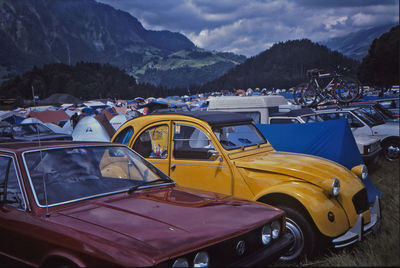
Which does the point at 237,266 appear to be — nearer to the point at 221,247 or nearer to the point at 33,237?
the point at 221,247

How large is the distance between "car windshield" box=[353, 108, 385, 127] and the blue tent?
12.5 ft

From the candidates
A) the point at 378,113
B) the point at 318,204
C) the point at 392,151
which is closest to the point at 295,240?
the point at 318,204

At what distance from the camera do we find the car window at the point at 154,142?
17.6ft

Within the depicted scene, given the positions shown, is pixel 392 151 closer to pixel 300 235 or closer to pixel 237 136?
pixel 237 136

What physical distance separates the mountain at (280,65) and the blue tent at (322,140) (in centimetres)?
12542

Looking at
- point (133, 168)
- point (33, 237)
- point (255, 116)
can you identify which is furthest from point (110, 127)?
point (33, 237)

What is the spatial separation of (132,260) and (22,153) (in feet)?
5.66

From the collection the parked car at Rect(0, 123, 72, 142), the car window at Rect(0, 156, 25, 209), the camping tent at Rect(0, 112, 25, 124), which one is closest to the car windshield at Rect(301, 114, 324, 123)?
the car window at Rect(0, 156, 25, 209)

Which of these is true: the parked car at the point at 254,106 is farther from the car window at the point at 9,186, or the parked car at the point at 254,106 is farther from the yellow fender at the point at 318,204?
the car window at the point at 9,186

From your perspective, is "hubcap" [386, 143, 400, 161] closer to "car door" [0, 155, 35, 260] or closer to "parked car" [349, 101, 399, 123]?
"parked car" [349, 101, 399, 123]

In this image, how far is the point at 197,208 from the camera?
120 inches

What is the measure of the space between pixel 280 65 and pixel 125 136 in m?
162

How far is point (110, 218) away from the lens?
2758 millimetres

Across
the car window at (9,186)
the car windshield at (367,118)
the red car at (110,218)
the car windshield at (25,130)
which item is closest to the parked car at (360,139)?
the car windshield at (367,118)
